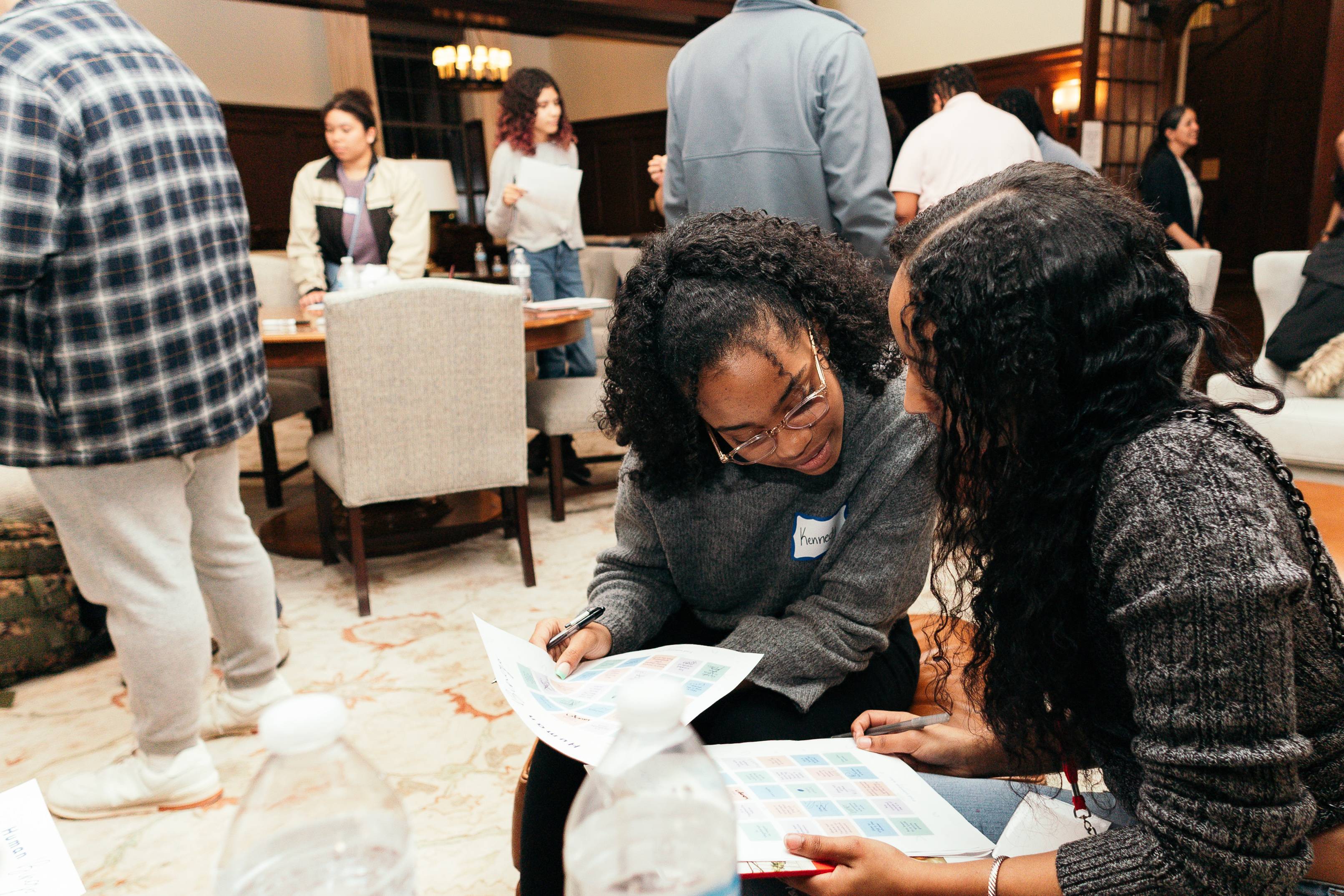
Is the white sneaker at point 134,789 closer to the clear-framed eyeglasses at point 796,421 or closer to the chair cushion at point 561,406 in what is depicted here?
the clear-framed eyeglasses at point 796,421

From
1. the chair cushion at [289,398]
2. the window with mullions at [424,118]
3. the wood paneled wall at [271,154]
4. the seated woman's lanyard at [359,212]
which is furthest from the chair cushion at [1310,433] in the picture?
the window with mullions at [424,118]

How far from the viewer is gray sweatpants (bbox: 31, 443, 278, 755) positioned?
1.61m

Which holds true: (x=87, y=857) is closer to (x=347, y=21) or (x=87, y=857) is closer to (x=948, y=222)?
(x=948, y=222)

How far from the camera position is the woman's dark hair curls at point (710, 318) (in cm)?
115

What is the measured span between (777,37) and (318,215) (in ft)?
6.61

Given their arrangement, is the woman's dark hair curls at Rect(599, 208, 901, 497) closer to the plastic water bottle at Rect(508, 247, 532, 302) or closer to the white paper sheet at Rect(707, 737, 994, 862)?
the white paper sheet at Rect(707, 737, 994, 862)

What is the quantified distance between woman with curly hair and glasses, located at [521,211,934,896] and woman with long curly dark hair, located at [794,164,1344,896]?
0.32 m

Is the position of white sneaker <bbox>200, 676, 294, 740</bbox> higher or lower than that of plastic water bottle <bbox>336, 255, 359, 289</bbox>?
lower

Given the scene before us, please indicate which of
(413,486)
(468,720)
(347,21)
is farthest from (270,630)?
(347,21)

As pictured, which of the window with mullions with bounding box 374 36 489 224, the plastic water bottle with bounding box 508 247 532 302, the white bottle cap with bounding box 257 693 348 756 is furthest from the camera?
the window with mullions with bounding box 374 36 489 224

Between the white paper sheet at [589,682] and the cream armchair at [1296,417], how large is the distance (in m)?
2.23

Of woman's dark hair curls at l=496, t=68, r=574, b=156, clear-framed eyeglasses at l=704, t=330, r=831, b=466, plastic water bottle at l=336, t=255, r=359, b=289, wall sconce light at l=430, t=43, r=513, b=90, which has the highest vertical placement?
wall sconce light at l=430, t=43, r=513, b=90

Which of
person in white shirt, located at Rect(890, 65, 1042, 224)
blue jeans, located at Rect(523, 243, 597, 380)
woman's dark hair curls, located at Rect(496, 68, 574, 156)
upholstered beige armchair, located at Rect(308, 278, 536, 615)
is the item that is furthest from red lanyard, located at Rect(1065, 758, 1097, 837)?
woman's dark hair curls, located at Rect(496, 68, 574, 156)

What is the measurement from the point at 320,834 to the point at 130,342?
1.27 meters
